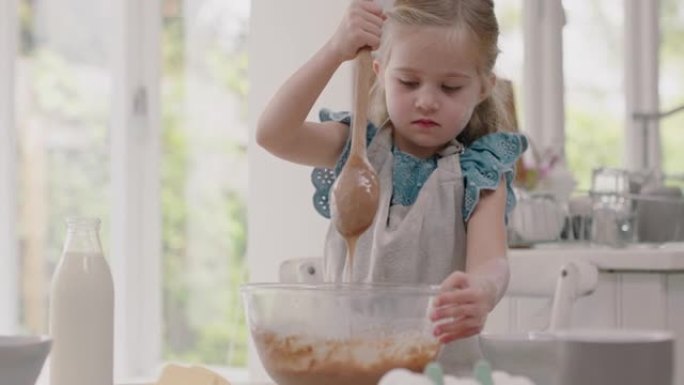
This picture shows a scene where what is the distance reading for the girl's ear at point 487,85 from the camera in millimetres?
1461

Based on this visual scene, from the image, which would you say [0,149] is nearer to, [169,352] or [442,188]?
[169,352]

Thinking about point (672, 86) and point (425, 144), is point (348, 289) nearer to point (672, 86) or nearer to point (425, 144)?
point (425, 144)

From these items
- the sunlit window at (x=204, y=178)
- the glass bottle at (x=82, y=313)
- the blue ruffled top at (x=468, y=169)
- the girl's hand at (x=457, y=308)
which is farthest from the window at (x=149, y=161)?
the girl's hand at (x=457, y=308)

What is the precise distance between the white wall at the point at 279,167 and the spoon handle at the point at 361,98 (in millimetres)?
1997

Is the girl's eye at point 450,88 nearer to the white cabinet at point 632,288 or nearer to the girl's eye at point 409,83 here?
the girl's eye at point 409,83

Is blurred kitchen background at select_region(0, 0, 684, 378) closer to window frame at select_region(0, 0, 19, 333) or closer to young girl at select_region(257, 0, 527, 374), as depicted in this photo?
window frame at select_region(0, 0, 19, 333)

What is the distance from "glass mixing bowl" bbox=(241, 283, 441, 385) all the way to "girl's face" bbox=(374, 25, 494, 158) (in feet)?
1.30

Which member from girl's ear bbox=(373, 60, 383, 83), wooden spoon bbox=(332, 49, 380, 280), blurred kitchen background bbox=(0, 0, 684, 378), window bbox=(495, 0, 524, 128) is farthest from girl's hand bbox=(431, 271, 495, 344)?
blurred kitchen background bbox=(0, 0, 684, 378)

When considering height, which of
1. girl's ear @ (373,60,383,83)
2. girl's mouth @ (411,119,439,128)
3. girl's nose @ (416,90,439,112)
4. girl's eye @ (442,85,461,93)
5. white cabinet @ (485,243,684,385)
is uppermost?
girl's ear @ (373,60,383,83)

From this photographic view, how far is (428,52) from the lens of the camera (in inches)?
53.4

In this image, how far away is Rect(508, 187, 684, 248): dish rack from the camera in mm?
2617

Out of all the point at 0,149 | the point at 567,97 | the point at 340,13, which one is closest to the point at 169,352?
the point at 0,149

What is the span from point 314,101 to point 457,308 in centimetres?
45

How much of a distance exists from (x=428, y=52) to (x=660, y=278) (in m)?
1.01
